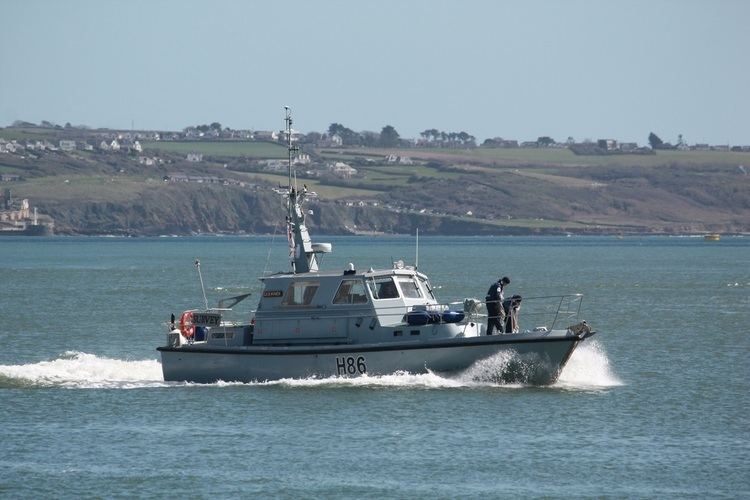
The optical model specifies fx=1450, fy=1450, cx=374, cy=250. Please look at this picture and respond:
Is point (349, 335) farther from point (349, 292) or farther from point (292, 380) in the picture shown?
point (292, 380)

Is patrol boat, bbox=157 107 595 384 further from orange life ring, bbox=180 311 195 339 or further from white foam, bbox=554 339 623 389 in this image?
white foam, bbox=554 339 623 389

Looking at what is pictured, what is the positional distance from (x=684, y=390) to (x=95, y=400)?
13.5 meters

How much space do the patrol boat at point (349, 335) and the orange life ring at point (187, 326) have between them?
0.02 m

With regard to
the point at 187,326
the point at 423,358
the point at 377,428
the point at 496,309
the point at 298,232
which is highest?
the point at 298,232

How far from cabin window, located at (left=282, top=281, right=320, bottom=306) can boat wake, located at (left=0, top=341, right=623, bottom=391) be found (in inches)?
72.4

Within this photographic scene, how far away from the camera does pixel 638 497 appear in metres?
22.9

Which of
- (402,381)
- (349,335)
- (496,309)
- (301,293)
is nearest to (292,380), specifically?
(349,335)

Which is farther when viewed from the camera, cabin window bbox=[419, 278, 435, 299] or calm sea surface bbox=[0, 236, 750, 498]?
cabin window bbox=[419, 278, 435, 299]

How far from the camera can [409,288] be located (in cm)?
3353

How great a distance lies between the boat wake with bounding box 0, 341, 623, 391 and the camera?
32.3 meters

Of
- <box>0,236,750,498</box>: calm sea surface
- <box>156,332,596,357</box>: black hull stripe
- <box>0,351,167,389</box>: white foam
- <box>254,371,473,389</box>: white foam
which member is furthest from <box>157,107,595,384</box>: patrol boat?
<box>0,351,167,389</box>: white foam

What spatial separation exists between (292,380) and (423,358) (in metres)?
3.08

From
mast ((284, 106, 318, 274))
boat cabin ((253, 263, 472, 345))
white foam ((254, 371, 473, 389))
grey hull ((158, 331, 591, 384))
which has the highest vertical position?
mast ((284, 106, 318, 274))

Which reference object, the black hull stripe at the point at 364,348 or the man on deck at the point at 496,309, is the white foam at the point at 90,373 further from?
the man on deck at the point at 496,309
